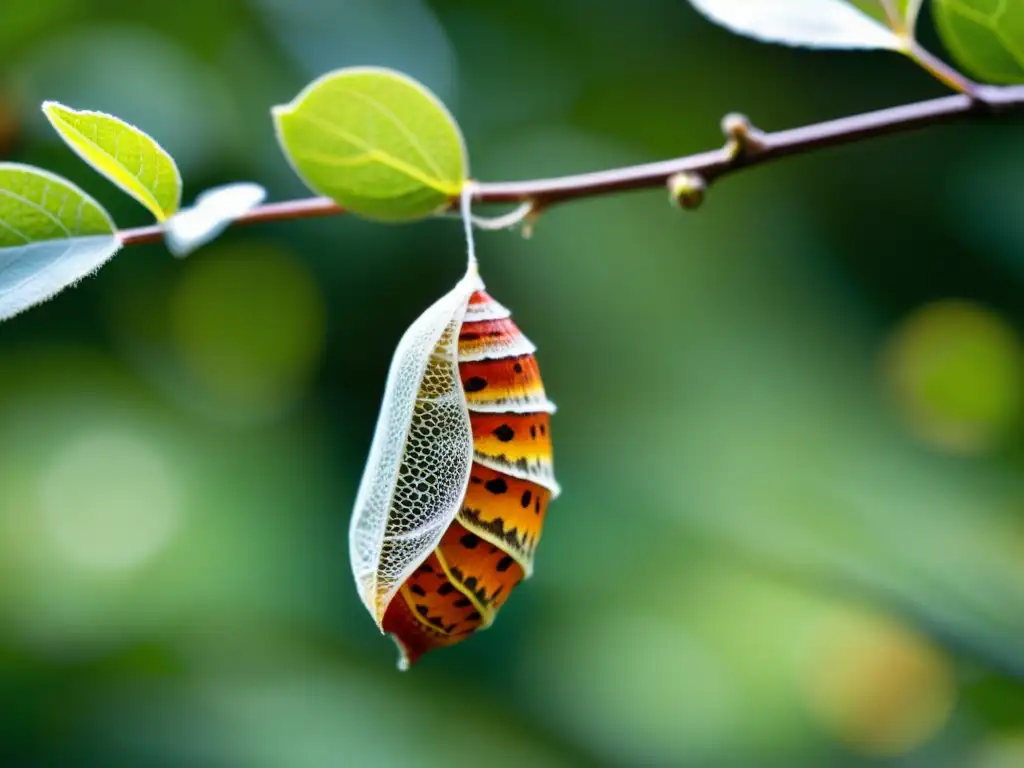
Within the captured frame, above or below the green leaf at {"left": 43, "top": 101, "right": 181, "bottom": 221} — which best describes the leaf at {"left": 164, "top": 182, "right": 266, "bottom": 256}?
below

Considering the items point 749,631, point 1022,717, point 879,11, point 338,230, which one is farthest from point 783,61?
point 879,11

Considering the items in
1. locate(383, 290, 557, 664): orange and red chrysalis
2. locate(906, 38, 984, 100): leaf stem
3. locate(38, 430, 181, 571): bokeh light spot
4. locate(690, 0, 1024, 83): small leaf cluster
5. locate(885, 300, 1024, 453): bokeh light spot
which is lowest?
locate(38, 430, 181, 571): bokeh light spot

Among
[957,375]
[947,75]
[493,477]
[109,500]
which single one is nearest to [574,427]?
[957,375]

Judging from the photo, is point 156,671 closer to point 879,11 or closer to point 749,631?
point 749,631

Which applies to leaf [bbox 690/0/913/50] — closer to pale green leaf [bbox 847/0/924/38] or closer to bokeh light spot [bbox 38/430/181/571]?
pale green leaf [bbox 847/0/924/38]

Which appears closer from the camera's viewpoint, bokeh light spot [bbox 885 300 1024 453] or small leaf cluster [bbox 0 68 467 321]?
small leaf cluster [bbox 0 68 467 321]

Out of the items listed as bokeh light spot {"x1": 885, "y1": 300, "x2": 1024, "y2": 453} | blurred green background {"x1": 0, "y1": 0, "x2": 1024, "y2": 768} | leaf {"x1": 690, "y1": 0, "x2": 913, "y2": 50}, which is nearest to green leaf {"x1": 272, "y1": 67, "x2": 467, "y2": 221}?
leaf {"x1": 690, "y1": 0, "x2": 913, "y2": 50}

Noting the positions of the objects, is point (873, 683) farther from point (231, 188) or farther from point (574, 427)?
point (231, 188)
